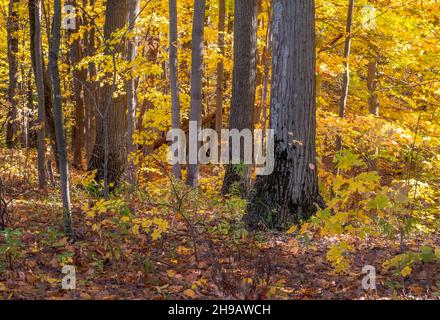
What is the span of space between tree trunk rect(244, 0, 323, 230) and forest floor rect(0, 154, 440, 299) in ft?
1.36

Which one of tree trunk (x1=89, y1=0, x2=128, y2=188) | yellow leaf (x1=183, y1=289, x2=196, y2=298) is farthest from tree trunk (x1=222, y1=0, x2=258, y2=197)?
yellow leaf (x1=183, y1=289, x2=196, y2=298)

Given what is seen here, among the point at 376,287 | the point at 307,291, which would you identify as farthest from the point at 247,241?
the point at 376,287

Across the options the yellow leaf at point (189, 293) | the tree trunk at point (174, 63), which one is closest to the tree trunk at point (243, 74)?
the tree trunk at point (174, 63)

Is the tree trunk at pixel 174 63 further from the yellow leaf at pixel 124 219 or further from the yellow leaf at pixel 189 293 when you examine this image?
the yellow leaf at pixel 189 293

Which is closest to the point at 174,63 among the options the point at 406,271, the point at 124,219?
Answer: the point at 124,219

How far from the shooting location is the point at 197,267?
539 centimetres

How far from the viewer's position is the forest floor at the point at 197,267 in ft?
15.1

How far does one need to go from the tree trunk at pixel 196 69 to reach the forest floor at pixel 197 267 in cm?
357

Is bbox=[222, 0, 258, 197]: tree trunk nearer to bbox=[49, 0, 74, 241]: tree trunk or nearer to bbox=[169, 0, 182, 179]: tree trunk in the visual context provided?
bbox=[169, 0, 182, 179]: tree trunk

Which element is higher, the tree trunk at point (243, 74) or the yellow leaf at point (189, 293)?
the tree trunk at point (243, 74)

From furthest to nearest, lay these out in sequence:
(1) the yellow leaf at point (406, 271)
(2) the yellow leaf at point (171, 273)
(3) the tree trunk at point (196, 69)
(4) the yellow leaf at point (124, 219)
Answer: (3) the tree trunk at point (196, 69) → (4) the yellow leaf at point (124, 219) → (2) the yellow leaf at point (171, 273) → (1) the yellow leaf at point (406, 271)

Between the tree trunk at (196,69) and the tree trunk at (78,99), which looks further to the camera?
the tree trunk at (78,99)

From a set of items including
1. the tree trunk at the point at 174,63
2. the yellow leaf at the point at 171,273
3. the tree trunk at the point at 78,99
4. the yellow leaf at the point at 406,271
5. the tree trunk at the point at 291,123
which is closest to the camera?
the yellow leaf at the point at 406,271

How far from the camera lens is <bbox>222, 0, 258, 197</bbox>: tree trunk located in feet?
33.7
